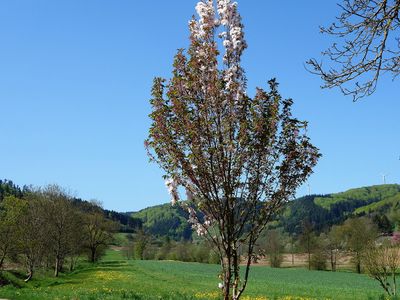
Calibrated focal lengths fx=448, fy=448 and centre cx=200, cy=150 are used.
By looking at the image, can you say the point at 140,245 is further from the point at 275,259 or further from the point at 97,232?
the point at 275,259

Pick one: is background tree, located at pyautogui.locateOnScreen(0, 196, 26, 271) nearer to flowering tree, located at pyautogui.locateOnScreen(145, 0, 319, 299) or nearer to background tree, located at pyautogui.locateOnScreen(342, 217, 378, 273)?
flowering tree, located at pyautogui.locateOnScreen(145, 0, 319, 299)

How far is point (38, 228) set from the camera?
48906 mm

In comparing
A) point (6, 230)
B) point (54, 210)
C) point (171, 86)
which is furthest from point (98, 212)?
point (171, 86)

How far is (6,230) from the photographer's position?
41531mm

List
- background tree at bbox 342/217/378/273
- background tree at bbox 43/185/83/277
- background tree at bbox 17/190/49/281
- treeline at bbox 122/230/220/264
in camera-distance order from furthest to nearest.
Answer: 1. treeline at bbox 122/230/220/264
2. background tree at bbox 342/217/378/273
3. background tree at bbox 43/185/83/277
4. background tree at bbox 17/190/49/281

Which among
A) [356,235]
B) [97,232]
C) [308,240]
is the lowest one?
[308,240]

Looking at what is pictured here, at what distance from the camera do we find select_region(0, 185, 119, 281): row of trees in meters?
42.0

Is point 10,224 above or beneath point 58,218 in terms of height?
beneath

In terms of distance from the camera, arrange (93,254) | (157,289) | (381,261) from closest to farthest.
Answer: (381,261) → (157,289) → (93,254)

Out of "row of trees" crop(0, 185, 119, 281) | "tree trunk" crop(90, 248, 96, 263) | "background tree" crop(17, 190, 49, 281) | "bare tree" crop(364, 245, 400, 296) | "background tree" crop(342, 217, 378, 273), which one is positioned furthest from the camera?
"tree trunk" crop(90, 248, 96, 263)

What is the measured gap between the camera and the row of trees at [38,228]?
4200 centimetres

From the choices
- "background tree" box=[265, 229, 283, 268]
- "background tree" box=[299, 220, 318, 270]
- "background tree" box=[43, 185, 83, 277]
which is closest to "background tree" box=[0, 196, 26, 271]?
"background tree" box=[43, 185, 83, 277]

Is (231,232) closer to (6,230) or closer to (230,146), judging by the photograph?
(230,146)

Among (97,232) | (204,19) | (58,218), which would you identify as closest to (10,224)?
(58,218)
